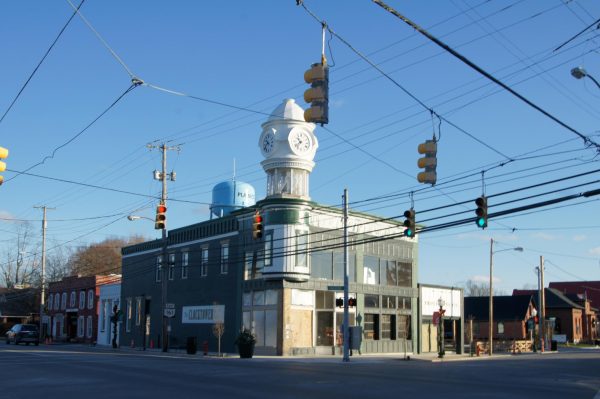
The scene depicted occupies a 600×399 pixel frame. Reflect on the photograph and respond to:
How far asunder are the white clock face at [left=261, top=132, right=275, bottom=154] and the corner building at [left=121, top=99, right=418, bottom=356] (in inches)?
2.6

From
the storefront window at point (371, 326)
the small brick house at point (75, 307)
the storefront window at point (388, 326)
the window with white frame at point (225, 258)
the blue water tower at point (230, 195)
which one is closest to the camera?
the window with white frame at point (225, 258)

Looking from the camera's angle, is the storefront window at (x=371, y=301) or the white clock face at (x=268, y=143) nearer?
the white clock face at (x=268, y=143)

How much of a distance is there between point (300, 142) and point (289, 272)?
8481mm

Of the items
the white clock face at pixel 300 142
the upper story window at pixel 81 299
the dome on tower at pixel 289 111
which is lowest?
the upper story window at pixel 81 299

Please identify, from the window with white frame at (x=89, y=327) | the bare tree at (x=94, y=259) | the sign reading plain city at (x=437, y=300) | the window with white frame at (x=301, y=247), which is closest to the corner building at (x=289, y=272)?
the window with white frame at (x=301, y=247)

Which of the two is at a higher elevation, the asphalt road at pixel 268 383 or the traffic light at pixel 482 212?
the traffic light at pixel 482 212

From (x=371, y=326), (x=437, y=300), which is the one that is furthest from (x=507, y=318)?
(x=371, y=326)

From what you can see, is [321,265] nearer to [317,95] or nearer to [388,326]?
[388,326]

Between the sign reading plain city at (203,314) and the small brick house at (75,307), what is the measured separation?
18478mm

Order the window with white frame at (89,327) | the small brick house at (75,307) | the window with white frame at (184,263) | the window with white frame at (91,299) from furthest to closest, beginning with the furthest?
the window with white frame at (91,299), the small brick house at (75,307), the window with white frame at (89,327), the window with white frame at (184,263)

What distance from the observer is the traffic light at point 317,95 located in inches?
535

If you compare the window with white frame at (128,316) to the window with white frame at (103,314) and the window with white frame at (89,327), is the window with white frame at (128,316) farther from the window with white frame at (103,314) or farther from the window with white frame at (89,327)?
the window with white frame at (89,327)

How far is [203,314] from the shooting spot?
49.5 meters

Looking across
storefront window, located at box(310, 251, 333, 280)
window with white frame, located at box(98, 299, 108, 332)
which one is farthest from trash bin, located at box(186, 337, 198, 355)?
window with white frame, located at box(98, 299, 108, 332)
